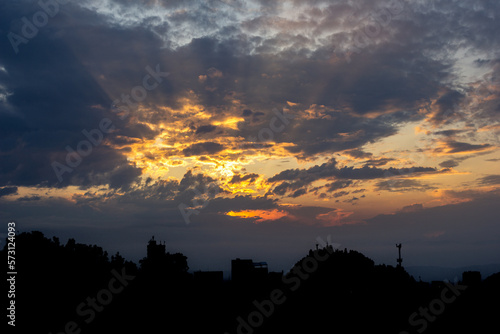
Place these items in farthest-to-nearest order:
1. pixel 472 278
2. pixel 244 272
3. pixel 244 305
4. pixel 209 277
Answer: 1. pixel 472 278
2. pixel 244 272
3. pixel 209 277
4. pixel 244 305

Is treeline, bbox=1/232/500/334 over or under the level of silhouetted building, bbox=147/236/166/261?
under

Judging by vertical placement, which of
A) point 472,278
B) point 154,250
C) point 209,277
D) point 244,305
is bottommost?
point 244,305

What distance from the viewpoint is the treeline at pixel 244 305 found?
39.2m

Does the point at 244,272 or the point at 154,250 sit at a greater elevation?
the point at 154,250

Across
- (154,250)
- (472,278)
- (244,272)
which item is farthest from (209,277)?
(154,250)

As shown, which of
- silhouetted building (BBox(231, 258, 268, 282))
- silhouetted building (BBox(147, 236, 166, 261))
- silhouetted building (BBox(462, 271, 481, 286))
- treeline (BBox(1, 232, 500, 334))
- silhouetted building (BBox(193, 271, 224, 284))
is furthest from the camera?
silhouetted building (BBox(147, 236, 166, 261))

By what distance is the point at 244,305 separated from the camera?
3922 centimetres

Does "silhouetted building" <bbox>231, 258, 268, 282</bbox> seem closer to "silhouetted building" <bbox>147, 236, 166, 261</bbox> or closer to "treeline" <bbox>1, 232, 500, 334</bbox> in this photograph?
"treeline" <bbox>1, 232, 500, 334</bbox>

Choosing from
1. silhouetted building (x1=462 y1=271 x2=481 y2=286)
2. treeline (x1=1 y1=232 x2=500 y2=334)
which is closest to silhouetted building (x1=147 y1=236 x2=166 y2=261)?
treeline (x1=1 y1=232 x2=500 y2=334)

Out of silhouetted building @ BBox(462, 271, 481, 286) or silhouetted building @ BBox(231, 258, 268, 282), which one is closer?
silhouetted building @ BBox(231, 258, 268, 282)

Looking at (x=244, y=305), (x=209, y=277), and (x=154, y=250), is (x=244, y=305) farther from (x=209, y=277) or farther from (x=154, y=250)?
(x=154, y=250)

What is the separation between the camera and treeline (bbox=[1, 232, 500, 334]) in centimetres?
3925

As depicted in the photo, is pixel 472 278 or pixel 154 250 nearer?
pixel 472 278

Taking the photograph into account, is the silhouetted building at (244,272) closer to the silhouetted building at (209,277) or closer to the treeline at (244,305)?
the treeline at (244,305)
